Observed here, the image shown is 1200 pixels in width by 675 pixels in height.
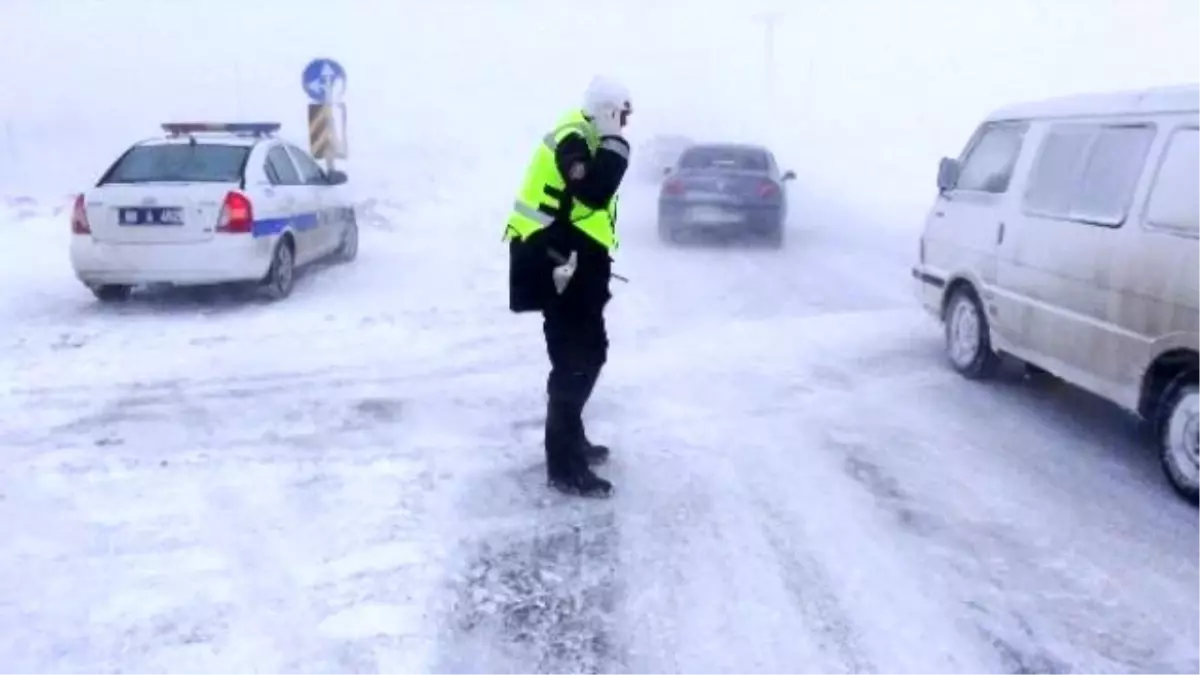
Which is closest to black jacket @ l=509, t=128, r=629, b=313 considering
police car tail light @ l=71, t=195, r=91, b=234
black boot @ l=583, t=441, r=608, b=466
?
black boot @ l=583, t=441, r=608, b=466

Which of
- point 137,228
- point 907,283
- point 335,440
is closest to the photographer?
point 335,440

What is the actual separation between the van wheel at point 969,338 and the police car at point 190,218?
5963mm

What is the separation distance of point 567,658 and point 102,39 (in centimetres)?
6958

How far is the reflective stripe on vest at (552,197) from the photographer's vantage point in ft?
15.9

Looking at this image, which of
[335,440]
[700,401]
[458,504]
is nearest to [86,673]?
[458,504]

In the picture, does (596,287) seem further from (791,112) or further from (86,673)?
(791,112)

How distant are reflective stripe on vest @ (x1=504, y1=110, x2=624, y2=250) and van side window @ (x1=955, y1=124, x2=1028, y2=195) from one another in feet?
11.4

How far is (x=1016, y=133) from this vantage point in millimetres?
7289

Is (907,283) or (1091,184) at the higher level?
(1091,184)

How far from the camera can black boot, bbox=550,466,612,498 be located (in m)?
5.29

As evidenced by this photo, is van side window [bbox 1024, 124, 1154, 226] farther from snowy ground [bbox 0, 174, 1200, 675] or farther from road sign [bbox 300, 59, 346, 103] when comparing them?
road sign [bbox 300, 59, 346, 103]

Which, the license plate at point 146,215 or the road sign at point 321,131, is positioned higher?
the road sign at point 321,131

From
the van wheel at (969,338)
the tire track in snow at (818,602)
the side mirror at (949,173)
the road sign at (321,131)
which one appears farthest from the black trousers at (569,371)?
the road sign at (321,131)

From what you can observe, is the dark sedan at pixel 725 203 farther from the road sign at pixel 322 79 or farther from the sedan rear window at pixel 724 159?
the road sign at pixel 322 79
